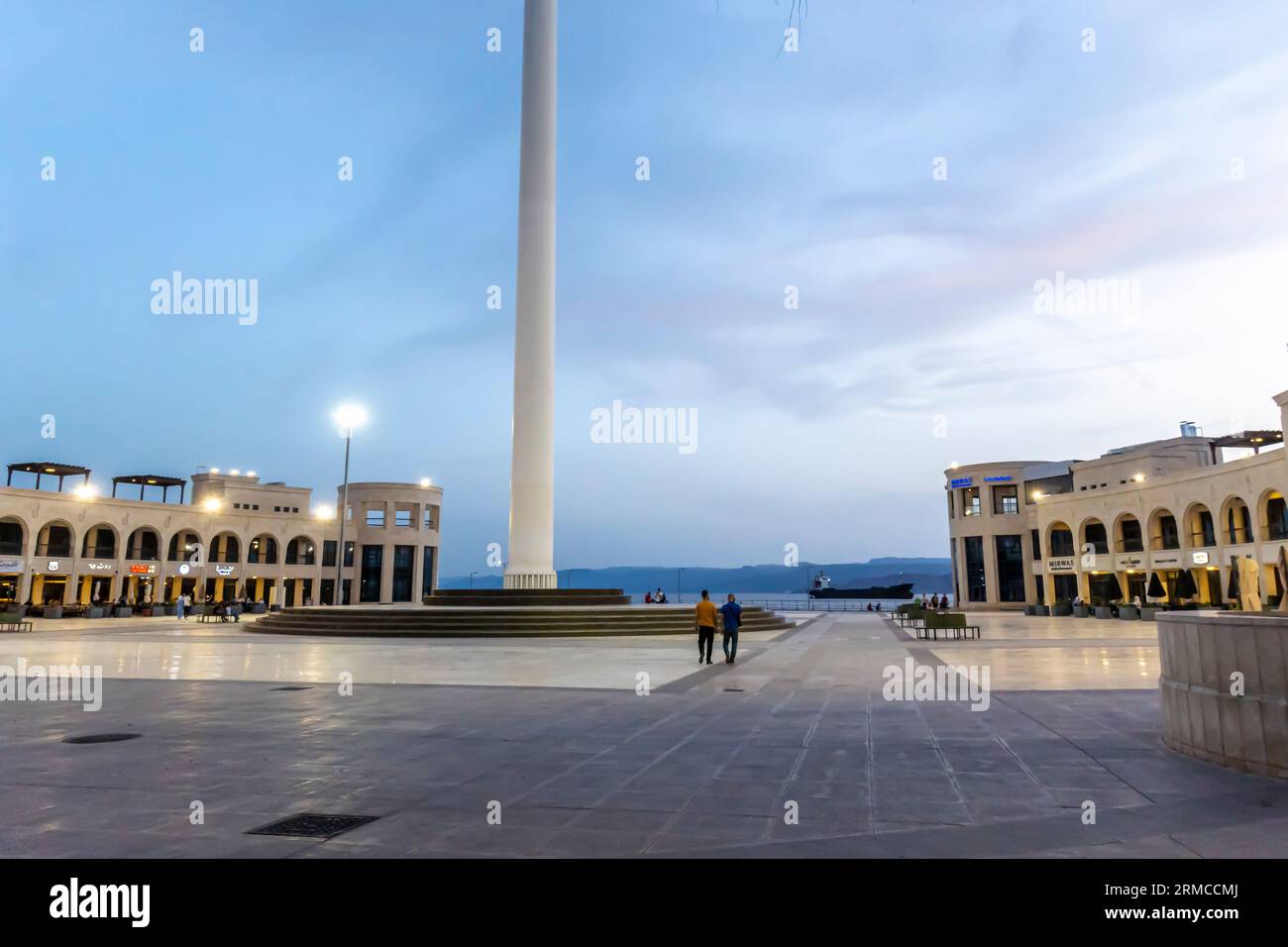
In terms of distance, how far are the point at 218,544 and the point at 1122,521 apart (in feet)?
232

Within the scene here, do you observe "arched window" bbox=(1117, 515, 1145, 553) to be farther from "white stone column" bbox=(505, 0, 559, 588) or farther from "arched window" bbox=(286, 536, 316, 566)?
"arched window" bbox=(286, 536, 316, 566)

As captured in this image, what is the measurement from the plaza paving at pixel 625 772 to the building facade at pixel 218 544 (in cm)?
4396

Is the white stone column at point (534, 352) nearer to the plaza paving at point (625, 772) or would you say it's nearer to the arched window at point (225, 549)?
the plaza paving at point (625, 772)

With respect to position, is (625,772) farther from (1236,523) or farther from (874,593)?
(874,593)

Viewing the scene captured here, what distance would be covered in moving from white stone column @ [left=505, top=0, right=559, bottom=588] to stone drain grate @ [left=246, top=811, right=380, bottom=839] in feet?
100

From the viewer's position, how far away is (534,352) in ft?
119

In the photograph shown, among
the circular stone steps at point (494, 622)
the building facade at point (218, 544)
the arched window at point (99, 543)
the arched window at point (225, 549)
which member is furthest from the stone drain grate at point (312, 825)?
the arched window at point (225, 549)

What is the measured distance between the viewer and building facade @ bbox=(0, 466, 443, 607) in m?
52.7

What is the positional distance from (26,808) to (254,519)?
67.0 meters

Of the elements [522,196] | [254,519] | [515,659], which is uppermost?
[522,196]

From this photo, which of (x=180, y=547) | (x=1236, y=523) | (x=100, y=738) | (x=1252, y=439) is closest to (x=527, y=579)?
(x=100, y=738)
